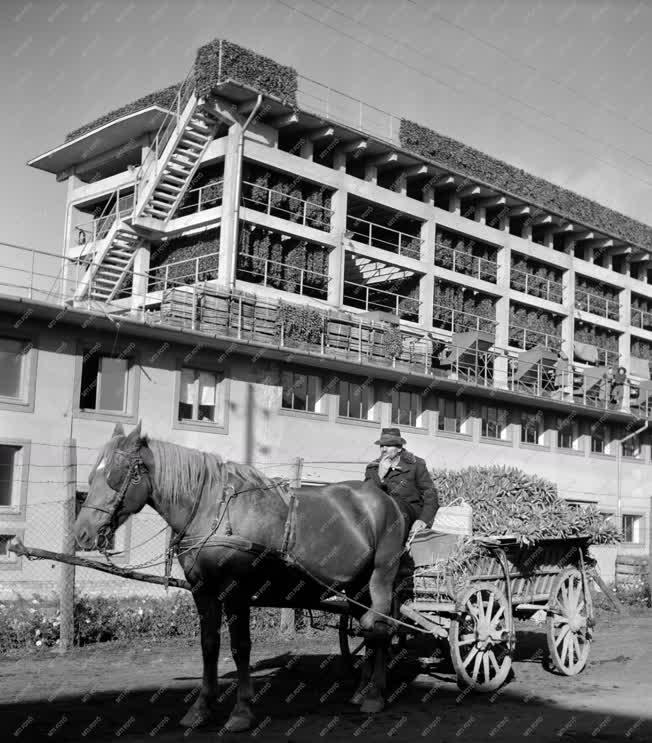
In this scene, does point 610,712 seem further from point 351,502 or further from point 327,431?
point 327,431

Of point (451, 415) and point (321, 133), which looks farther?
point (321, 133)

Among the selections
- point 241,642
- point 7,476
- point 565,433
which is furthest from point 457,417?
point 241,642

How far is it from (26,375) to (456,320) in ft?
73.9

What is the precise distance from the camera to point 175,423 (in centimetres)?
2556

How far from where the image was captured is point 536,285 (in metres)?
45.8

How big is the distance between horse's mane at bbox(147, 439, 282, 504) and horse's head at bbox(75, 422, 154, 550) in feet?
0.38

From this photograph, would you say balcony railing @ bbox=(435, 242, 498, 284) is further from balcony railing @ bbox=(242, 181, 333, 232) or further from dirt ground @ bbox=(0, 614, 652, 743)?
dirt ground @ bbox=(0, 614, 652, 743)

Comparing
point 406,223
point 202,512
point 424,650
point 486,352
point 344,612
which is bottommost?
point 424,650

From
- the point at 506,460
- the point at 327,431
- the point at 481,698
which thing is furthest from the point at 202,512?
the point at 506,460

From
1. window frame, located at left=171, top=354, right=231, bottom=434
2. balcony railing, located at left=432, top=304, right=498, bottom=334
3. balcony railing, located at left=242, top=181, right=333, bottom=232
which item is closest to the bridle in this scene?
window frame, located at left=171, top=354, right=231, bottom=434

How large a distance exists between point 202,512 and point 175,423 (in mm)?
17282

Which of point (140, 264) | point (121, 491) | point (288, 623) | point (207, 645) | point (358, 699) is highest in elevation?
point (140, 264)

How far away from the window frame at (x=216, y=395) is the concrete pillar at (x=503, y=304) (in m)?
17.7

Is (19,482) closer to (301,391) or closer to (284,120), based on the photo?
(301,391)
